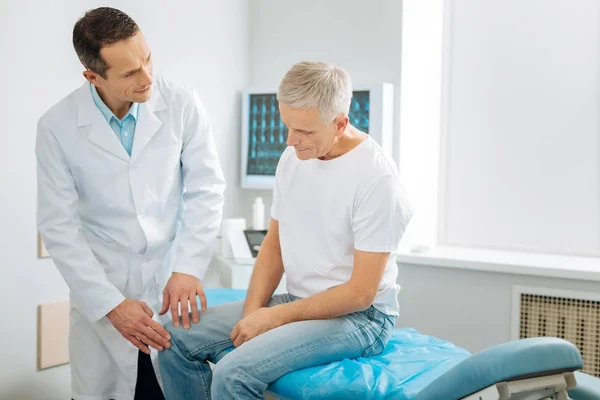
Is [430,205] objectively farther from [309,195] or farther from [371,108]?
[309,195]

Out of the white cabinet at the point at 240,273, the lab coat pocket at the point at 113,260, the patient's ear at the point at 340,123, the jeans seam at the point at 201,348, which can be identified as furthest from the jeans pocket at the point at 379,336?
the white cabinet at the point at 240,273

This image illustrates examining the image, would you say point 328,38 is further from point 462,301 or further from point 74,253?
point 74,253

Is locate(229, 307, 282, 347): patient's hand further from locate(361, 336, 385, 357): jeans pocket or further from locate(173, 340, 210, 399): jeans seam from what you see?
locate(361, 336, 385, 357): jeans pocket

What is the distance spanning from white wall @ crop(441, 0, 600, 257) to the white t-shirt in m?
A: 1.20

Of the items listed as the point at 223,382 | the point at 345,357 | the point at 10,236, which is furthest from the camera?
the point at 10,236

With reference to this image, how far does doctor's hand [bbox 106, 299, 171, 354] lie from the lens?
5.87ft

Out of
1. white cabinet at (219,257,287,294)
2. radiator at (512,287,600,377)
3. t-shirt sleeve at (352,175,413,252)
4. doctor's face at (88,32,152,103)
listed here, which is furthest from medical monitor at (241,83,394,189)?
t-shirt sleeve at (352,175,413,252)

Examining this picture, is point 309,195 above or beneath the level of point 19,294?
above

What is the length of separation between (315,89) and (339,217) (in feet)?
1.03

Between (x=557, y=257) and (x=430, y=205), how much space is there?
21.4 inches

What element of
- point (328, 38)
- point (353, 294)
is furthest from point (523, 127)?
point (353, 294)

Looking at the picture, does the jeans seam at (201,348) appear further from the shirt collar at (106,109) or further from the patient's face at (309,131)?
the shirt collar at (106,109)

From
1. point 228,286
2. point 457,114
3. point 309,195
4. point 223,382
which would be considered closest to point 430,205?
point 457,114

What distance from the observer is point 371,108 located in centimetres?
272
